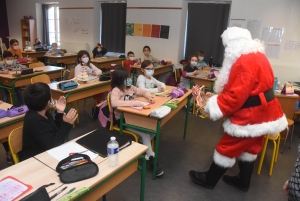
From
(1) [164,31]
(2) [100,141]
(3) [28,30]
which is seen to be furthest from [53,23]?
(2) [100,141]

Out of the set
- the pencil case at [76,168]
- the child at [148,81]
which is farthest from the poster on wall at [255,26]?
the pencil case at [76,168]

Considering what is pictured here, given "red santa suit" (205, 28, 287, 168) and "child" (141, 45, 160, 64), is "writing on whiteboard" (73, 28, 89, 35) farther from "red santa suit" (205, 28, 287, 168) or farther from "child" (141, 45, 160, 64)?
"red santa suit" (205, 28, 287, 168)

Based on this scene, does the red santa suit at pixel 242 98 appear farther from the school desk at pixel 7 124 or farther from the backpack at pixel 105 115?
the school desk at pixel 7 124

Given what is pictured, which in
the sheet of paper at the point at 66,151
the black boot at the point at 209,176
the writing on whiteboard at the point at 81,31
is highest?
the writing on whiteboard at the point at 81,31

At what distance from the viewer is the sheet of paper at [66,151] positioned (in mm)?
1581

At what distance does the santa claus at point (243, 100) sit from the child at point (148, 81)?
113cm

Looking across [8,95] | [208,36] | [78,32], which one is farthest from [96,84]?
[78,32]

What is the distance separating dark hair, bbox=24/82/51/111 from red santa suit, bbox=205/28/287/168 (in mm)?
1352

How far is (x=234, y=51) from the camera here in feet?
6.75

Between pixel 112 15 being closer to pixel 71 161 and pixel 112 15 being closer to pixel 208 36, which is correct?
pixel 208 36

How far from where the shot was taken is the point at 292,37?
486cm

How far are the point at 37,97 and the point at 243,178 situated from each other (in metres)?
2.10

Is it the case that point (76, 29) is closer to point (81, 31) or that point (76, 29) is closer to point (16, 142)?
point (81, 31)

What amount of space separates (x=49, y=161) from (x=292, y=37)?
5.15 m
